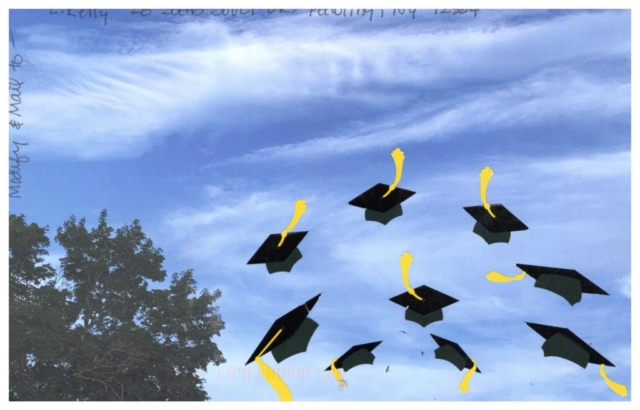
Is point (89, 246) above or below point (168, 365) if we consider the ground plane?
above

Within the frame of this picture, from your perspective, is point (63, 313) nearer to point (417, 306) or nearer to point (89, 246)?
point (89, 246)

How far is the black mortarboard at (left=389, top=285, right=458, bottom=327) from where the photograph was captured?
17.5 feet

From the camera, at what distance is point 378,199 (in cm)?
534

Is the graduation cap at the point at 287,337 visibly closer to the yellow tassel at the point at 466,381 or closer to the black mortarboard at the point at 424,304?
the black mortarboard at the point at 424,304

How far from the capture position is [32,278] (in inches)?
281

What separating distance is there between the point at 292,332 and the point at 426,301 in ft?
3.17

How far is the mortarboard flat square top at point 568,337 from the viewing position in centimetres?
527

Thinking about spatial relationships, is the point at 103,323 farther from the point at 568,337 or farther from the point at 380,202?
the point at 568,337

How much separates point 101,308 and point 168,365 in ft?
2.70

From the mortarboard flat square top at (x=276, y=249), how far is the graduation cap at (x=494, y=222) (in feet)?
3.92

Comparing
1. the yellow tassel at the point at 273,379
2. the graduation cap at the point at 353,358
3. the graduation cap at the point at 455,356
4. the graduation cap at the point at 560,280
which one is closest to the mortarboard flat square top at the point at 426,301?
the graduation cap at the point at 455,356

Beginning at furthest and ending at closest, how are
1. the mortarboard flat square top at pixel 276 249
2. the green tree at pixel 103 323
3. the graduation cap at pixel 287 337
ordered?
1. the green tree at pixel 103 323
2. the mortarboard flat square top at pixel 276 249
3. the graduation cap at pixel 287 337
